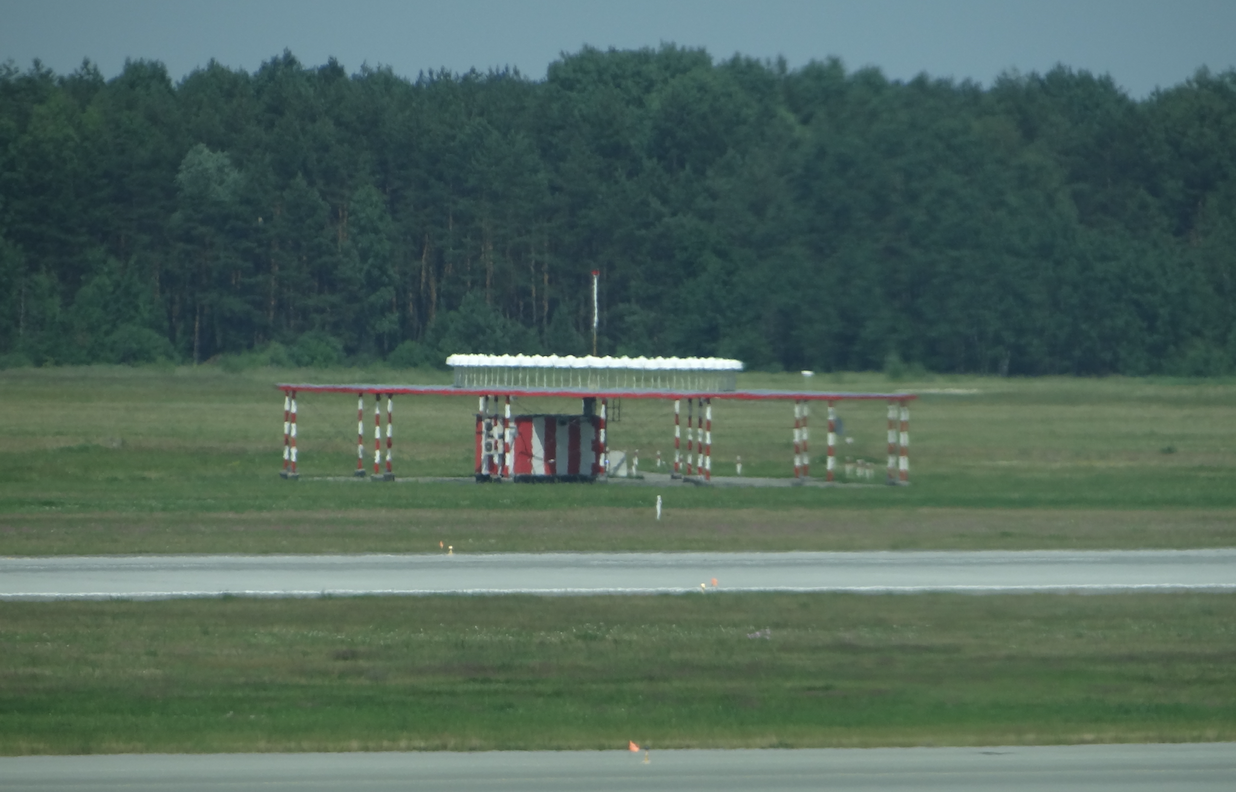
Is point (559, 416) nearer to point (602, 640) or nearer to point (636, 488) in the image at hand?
point (636, 488)

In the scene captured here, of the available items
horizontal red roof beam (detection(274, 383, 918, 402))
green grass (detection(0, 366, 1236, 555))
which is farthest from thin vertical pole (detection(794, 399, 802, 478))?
green grass (detection(0, 366, 1236, 555))

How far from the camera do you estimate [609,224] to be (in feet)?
369

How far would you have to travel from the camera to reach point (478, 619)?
2083cm

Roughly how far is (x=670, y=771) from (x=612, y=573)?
41.2ft

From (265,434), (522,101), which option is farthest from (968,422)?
(522,101)

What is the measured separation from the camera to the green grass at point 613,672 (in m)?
14.8

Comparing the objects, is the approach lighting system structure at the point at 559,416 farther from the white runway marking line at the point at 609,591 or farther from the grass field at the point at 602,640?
the white runway marking line at the point at 609,591

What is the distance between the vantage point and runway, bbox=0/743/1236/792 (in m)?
12.4

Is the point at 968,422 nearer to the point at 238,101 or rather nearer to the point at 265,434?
the point at 265,434

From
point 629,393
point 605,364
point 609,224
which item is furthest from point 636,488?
point 609,224

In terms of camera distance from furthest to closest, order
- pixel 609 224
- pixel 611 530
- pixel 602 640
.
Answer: pixel 609 224 < pixel 611 530 < pixel 602 640

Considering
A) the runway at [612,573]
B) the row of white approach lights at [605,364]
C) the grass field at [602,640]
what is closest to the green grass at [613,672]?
the grass field at [602,640]

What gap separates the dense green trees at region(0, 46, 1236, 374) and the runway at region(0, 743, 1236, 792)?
78545mm

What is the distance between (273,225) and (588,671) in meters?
97.4
